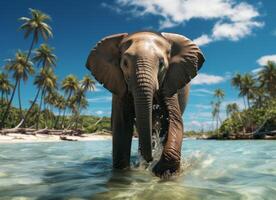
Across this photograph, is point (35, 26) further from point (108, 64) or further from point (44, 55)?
point (108, 64)

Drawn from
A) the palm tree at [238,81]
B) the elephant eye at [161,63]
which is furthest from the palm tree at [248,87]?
the elephant eye at [161,63]

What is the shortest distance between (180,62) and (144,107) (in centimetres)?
151

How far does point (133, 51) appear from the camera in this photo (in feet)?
17.2

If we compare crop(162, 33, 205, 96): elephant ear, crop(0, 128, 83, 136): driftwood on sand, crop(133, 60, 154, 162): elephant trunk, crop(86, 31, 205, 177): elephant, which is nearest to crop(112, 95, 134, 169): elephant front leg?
crop(86, 31, 205, 177): elephant

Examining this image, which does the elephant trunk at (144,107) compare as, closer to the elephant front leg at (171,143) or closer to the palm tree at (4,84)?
the elephant front leg at (171,143)

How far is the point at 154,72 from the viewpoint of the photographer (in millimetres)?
5141

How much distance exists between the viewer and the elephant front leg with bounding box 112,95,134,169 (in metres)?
6.49

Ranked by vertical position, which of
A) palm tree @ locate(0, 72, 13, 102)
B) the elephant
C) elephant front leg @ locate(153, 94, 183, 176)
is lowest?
elephant front leg @ locate(153, 94, 183, 176)

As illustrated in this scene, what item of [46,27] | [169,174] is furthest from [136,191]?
[46,27]

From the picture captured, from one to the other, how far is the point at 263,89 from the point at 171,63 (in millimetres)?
76294

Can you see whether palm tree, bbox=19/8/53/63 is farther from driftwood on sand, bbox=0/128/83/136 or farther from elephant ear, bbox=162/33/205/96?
elephant ear, bbox=162/33/205/96

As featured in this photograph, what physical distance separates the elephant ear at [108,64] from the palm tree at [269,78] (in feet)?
229

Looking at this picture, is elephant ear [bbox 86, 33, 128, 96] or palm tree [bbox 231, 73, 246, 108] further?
palm tree [bbox 231, 73, 246, 108]

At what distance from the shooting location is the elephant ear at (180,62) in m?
5.95
